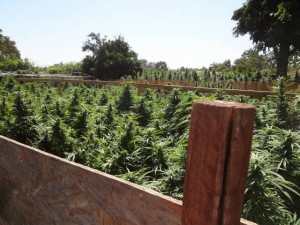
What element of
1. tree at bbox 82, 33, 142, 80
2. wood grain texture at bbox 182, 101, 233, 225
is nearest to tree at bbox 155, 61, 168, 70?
tree at bbox 82, 33, 142, 80

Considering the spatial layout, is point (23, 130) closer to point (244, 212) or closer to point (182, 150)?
point (182, 150)

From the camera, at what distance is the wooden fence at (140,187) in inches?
32.6

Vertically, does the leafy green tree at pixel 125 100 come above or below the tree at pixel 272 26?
below

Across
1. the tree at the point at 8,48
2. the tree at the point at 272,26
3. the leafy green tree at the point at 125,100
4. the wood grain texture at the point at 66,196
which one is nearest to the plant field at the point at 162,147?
the wood grain texture at the point at 66,196

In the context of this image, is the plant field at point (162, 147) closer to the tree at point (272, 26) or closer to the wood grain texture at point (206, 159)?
the wood grain texture at point (206, 159)

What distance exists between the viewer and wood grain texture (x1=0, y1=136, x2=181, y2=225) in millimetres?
1163

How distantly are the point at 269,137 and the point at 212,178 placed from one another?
2.59 metres

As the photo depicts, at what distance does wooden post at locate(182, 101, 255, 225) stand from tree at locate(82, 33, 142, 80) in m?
30.5

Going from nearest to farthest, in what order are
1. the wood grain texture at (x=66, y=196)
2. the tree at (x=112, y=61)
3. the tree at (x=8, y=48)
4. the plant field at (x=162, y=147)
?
the wood grain texture at (x=66, y=196) < the plant field at (x=162, y=147) < the tree at (x=112, y=61) < the tree at (x=8, y=48)

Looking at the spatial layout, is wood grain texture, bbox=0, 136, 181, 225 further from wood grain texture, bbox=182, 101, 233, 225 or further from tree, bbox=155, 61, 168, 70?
tree, bbox=155, 61, 168, 70

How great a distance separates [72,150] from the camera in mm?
3424

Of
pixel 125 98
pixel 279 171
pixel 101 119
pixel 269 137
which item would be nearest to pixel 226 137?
pixel 279 171

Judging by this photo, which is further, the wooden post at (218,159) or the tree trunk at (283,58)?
the tree trunk at (283,58)

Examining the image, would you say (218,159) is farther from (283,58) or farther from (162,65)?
(162,65)
